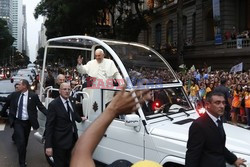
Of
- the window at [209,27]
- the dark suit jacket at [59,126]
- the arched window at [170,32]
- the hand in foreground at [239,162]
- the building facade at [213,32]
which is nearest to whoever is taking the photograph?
the hand in foreground at [239,162]

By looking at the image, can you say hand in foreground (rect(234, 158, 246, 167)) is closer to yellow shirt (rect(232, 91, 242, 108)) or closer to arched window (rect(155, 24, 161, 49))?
yellow shirt (rect(232, 91, 242, 108))

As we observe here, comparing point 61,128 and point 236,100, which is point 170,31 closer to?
point 236,100

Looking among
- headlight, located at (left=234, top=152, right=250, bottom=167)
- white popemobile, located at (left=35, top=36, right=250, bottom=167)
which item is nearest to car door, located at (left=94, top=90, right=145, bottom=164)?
white popemobile, located at (left=35, top=36, right=250, bottom=167)

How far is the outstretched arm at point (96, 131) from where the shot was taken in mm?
1675

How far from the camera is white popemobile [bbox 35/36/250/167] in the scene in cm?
458

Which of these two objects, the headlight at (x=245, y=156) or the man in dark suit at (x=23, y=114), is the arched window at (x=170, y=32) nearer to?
the man in dark suit at (x=23, y=114)

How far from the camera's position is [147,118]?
16.8 ft

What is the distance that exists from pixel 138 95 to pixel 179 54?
25.2m

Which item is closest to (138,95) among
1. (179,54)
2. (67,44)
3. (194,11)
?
(67,44)

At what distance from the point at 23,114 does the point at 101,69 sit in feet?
5.73

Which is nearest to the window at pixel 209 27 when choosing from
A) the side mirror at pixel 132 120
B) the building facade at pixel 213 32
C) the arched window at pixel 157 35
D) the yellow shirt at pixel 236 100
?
the building facade at pixel 213 32

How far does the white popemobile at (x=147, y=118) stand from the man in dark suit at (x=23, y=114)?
113 cm

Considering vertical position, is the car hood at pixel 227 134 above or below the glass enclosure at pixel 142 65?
below

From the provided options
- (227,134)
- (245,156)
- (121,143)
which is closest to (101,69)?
(121,143)
